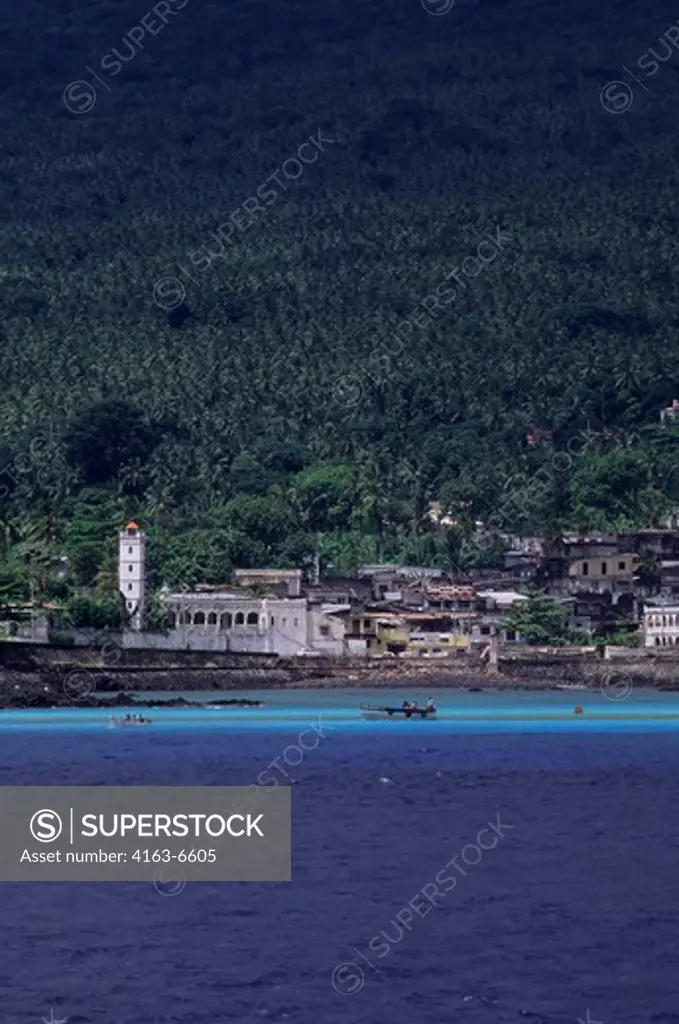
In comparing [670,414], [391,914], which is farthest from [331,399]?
[391,914]

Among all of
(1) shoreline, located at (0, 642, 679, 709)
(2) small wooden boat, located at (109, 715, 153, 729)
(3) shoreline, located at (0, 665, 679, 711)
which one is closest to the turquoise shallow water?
(2) small wooden boat, located at (109, 715, 153, 729)

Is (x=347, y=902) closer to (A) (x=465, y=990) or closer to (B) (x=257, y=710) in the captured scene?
(A) (x=465, y=990)

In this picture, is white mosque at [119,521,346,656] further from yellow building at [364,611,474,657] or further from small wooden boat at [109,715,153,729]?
small wooden boat at [109,715,153,729]

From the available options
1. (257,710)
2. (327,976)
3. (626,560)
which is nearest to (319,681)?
(257,710)

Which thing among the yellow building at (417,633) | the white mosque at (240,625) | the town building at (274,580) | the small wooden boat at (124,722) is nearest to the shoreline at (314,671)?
the yellow building at (417,633)

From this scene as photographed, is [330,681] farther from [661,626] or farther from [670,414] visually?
[670,414]

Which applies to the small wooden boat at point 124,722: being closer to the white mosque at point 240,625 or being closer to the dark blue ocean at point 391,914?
the dark blue ocean at point 391,914

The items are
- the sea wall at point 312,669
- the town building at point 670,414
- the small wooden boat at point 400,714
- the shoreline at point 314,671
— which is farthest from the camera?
the town building at point 670,414
